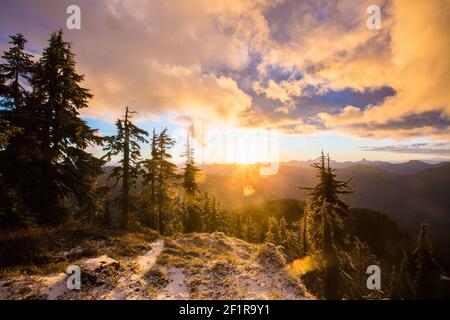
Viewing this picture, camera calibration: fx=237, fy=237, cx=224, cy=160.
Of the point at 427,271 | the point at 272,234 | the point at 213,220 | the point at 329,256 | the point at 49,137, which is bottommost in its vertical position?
the point at 272,234

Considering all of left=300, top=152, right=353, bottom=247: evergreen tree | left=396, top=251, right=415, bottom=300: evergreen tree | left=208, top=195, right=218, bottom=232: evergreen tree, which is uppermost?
left=300, top=152, right=353, bottom=247: evergreen tree

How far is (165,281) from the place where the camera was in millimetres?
12453

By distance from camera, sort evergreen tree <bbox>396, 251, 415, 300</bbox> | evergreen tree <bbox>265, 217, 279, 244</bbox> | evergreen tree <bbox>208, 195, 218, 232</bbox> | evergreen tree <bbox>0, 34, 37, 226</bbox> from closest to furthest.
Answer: evergreen tree <bbox>0, 34, 37, 226</bbox>
evergreen tree <bbox>396, 251, 415, 300</bbox>
evergreen tree <bbox>208, 195, 218, 232</bbox>
evergreen tree <bbox>265, 217, 279, 244</bbox>

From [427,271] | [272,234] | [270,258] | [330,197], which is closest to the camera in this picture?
[270,258]

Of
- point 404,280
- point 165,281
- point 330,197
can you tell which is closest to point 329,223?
point 330,197

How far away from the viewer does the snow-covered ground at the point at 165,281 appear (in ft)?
32.9

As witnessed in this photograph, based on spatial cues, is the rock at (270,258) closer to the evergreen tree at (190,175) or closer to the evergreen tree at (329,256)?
the evergreen tree at (329,256)

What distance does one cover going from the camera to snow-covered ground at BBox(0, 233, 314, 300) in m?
10.0

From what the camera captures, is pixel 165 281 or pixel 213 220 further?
pixel 213 220

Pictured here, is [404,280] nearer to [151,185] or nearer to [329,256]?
[329,256]

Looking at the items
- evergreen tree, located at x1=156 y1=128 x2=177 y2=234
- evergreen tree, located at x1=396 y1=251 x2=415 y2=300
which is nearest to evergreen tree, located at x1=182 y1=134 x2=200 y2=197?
evergreen tree, located at x1=156 y1=128 x2=177 y2=234

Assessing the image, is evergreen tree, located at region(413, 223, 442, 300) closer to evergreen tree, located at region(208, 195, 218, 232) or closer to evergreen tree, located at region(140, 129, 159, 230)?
evergreen tree, located at region(140, 129, 159, 230)

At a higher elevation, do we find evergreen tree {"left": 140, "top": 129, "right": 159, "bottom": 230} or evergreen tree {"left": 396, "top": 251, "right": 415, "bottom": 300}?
evergreen tree {"left": 140, "top": 129, "right": 159, "bottom": 230}
